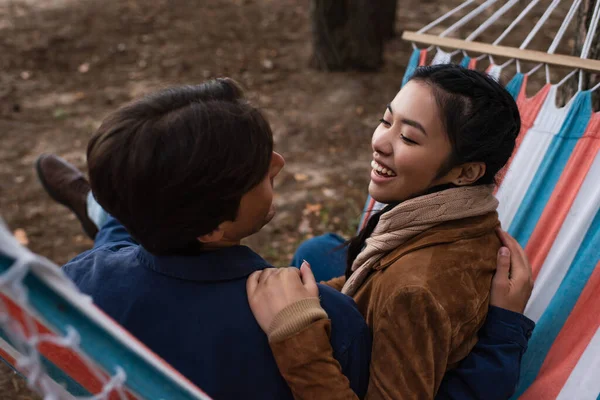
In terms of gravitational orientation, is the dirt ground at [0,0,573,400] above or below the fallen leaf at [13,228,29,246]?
above

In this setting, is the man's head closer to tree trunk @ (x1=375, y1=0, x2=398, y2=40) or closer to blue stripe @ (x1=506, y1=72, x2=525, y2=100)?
blue stripe @ (x1=506, y1=72, x2=525, y2=100)

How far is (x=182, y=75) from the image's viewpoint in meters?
5.61

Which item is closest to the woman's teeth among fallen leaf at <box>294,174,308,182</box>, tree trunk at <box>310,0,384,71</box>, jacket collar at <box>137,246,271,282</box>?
jacket collar at <box>137,246,271,282</box>

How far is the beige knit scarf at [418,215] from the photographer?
1568 mm

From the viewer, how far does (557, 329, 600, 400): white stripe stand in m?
1.67

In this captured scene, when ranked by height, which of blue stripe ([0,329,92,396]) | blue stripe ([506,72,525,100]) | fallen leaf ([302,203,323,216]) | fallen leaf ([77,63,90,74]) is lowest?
fallen leaf ([77,63,90,74])

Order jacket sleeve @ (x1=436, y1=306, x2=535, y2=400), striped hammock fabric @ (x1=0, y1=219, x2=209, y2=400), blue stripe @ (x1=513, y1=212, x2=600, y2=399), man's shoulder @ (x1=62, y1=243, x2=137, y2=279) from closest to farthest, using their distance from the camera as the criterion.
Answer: striped hammock fabric @ (x1=0, y1=219, x2=209, y2=400), man's shoulder @ (x1=62, y1=243, x2=137, y2=279), jacket sleeve @ (x1=436, y1=306, x2=535, y2=400), blue stripe @ (x1=513, y1=212, x2=600, y2=399)

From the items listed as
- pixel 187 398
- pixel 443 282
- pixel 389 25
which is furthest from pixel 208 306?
pixel 389 25

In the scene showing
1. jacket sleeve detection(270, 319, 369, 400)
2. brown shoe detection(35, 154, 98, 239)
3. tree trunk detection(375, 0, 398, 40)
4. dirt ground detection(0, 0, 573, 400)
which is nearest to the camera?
jacket sleeve detection(270, 319, 369, 400)

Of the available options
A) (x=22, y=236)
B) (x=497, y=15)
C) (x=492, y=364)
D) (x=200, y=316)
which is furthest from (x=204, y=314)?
(x=22, y=236)

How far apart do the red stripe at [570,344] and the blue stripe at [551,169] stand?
0.34 meters

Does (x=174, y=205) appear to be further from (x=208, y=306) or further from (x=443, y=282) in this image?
(x=443, y=282)

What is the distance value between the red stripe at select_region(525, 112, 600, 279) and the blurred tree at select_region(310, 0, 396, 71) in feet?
11.3

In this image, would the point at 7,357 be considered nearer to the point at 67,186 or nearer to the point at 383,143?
the point at 383,143
